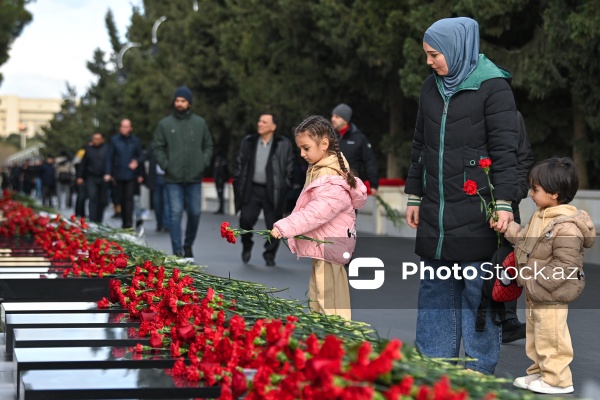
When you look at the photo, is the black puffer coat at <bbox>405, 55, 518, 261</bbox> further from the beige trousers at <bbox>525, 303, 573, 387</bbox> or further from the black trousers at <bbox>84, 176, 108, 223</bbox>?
the black trousers at <bbox>84, 176, 108, 223</bbox>

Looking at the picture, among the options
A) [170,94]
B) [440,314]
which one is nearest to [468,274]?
[440,314]

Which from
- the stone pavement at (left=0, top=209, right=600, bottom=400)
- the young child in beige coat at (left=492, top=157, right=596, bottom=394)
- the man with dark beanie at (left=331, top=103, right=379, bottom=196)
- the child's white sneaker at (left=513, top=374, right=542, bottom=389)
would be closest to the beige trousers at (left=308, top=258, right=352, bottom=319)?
the stone pavement at (left=0, top=209, right=600, bottom=400)

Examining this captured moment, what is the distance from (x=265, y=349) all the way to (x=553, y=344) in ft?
8.85

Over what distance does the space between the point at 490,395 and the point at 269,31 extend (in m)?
25.4

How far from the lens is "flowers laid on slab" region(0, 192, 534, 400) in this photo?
3.68 metres

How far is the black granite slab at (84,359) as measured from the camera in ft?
A: 17.4

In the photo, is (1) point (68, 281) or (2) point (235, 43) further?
(2) point (235, 43)

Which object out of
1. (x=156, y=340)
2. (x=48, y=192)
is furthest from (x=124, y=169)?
(x=48, y=192)

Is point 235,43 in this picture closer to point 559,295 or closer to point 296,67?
point 296,67

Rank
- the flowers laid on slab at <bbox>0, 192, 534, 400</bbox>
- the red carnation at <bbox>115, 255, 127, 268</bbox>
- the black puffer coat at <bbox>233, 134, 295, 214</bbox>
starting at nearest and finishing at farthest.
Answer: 1. the flowers laid on slab at <bbox>0, 192, 534, 400</bbox>
2. the red carnation at <bbox>115, 255, 127, 268</bbox>
3. the black puffer coat at <bbox>233, 134, 295, 214</bbox>

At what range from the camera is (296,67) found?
A: 27156 mm

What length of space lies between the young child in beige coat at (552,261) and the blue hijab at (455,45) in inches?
24.4

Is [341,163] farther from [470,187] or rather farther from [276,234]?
[470,187]

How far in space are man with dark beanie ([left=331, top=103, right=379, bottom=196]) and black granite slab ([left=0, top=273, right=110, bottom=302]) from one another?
5.47m
